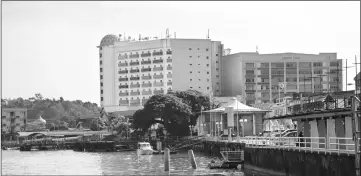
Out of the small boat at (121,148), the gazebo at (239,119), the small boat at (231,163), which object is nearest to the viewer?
the small boat at (231,163)

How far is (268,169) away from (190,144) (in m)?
64.0

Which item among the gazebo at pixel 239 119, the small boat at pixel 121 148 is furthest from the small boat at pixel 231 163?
the small boat at pixel 121 148

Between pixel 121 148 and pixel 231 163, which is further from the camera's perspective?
pixel 121 148

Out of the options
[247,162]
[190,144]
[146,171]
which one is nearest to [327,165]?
[247,162]

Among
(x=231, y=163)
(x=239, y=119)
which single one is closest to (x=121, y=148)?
(x=239, y=119)

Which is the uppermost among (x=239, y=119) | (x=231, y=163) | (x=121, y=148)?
(x=239, y=119)

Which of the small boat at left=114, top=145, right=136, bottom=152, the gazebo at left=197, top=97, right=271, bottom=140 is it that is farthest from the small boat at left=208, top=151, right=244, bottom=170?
the small boat at left=114, top=145, right=136, bottom=152

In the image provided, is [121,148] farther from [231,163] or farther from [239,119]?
[231,163]

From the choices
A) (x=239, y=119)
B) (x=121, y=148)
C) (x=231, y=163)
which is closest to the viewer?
(x=231, y=163)

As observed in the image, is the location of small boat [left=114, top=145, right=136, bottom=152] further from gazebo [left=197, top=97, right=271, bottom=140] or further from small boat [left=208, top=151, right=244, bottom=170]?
small boat [left=208, top=151, right=244, bottom=170]

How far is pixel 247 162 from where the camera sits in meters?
69.1

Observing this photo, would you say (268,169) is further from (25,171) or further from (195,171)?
(25,171)

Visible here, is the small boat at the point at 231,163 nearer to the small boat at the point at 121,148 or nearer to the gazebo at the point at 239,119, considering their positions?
the gazebo at the point at 239,119

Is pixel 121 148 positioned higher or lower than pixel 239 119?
lower
